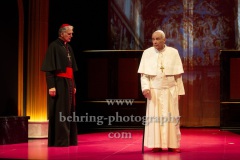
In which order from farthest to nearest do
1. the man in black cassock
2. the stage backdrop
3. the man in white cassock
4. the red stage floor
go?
the stage backdrop < the man in black cassock < the man in white cassock < the red stage floor

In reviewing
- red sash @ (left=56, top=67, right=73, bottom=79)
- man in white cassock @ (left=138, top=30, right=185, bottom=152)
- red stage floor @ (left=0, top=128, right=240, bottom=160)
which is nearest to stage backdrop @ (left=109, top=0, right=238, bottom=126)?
red stage floor @ (left=0, top=128, right=240, bottom=160)

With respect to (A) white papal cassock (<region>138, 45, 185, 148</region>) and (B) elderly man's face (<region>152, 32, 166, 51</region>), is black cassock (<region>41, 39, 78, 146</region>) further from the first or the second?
(B) elderly man's face (<region>152, 32, 166, 51</region>)

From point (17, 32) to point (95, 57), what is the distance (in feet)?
9.89

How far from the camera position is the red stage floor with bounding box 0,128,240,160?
625 cm

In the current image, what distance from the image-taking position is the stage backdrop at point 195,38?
11.9m

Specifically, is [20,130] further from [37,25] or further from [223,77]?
[223,77]

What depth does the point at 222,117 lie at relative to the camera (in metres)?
11.4

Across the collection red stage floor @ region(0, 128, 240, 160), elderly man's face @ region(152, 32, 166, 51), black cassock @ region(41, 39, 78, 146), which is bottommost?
red stage floor @ region(0, 128, 240, 160)

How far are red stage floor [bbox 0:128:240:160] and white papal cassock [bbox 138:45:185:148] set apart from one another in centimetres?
21

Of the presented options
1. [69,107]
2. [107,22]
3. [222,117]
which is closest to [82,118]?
[107,22]

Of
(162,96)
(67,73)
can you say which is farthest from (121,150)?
(67,73)

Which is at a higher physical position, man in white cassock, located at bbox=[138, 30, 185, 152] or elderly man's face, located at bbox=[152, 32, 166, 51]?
elderly man's face, located at bbox=[152, 32, 166, 51]

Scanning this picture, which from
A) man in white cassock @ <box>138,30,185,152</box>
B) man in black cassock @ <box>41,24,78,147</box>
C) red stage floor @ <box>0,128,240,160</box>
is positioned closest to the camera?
red stage floor @ <box>0,128,240,160</box>

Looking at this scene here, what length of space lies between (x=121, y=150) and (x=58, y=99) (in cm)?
122
